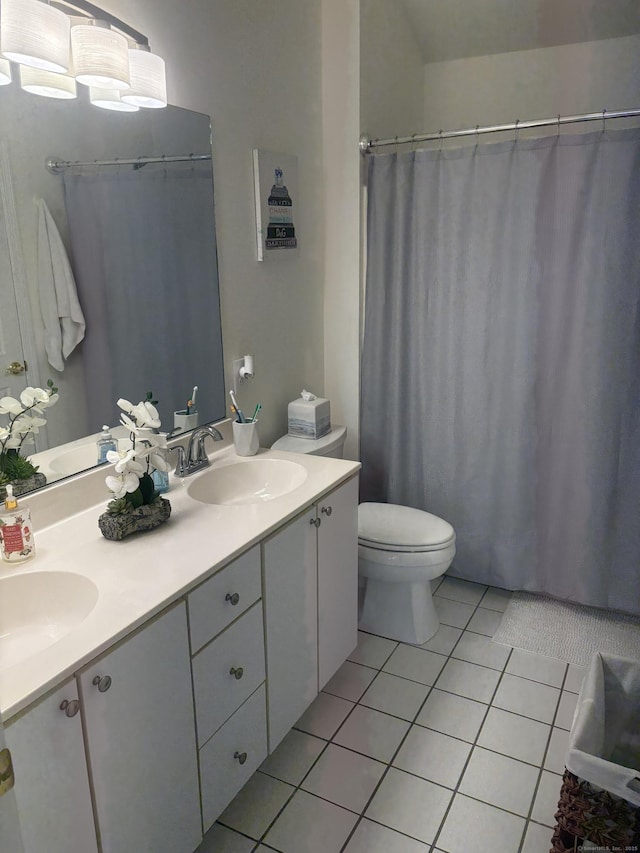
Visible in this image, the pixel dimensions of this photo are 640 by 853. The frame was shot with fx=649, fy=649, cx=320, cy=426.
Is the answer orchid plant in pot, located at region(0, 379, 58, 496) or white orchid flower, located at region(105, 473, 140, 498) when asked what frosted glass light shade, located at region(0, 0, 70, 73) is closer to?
orchid plant in pot, located at region(0, 379, 58, 496)

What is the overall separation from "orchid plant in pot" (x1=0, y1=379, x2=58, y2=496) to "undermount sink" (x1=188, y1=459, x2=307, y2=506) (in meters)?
0.56

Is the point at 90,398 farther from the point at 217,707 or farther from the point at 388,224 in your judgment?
the point at 388,224

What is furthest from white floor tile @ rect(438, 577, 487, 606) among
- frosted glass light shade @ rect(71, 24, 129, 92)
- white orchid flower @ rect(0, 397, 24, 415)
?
frosted glass light shade @ rect(71, 24, 129, 92)

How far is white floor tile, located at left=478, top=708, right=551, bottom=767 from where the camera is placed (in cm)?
197

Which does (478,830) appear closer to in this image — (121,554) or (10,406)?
(121,554)

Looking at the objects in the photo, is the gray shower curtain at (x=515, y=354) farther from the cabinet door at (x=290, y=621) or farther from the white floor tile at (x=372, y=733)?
the cabinet door at (x=290, y=621)

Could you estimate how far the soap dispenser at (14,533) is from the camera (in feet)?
4.62

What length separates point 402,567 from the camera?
2.40 metres

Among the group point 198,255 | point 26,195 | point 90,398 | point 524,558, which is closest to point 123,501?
point 90,398

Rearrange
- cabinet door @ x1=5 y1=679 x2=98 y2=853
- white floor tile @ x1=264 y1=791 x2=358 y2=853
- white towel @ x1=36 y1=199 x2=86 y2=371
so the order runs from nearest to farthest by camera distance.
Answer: cabinet door @ x1=5 y1=679 x2=98 y2=853 < white towel @ x1=36 y1=199 x2=86 y2=371 < white floor tile @ x1=264 y1=791 x2=358 y2=853

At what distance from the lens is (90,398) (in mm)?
1728

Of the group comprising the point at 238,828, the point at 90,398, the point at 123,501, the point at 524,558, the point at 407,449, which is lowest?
the point at 238,828

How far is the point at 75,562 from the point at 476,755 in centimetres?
133

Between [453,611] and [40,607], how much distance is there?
1808 mm
